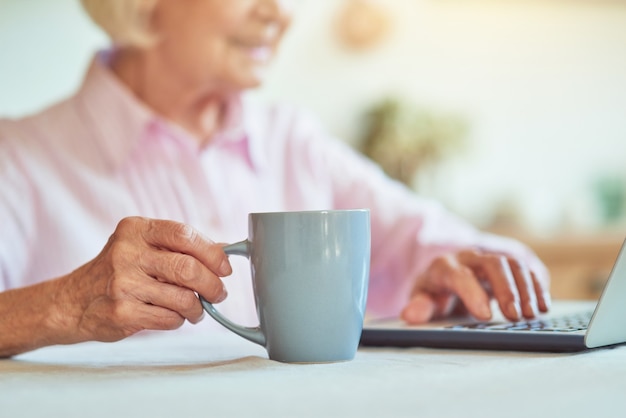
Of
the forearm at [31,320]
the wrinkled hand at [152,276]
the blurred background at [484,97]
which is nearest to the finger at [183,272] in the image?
the wrinkled hand at [152,276]

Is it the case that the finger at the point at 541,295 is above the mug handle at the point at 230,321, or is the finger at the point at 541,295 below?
below

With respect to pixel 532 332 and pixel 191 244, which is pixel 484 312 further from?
pixel 191 244

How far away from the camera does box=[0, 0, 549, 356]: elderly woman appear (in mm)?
1263

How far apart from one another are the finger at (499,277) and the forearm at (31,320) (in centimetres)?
44

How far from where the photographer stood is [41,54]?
2.30 m

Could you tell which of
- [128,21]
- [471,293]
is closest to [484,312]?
[471,293]

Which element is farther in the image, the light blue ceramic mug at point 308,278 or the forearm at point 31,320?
the forearm at point 31,320

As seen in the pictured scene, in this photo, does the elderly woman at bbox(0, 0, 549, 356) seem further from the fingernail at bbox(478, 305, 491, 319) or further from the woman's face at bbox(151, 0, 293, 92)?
the fingernail at bbox(478, 305, 491, 319)

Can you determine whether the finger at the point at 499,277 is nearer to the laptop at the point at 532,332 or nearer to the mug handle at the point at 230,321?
the laptop at the point at 532,332

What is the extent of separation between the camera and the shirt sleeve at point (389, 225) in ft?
4.47

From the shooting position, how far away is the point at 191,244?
70 cm

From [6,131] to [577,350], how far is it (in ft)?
3.05

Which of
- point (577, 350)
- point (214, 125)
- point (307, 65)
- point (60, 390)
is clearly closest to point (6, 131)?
point (214, 125)

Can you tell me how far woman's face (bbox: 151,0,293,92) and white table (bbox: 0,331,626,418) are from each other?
674 millimetres
